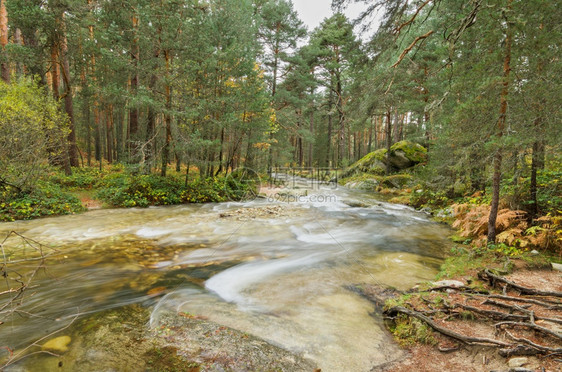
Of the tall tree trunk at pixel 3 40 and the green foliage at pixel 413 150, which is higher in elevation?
the tall tree trunk at pixel 3 40

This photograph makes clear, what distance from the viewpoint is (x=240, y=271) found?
527cm

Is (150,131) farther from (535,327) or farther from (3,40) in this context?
(535,327)

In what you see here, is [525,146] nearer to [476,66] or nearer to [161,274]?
[476,66]

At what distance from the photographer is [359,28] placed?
6.83 metres

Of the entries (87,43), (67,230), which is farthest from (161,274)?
(87,43)

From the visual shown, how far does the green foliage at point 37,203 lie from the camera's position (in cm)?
799

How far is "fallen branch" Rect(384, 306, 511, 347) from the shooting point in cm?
261

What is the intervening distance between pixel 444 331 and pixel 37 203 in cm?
1187

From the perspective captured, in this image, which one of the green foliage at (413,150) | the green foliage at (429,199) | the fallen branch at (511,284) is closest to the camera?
the fallen branch at (511,284)

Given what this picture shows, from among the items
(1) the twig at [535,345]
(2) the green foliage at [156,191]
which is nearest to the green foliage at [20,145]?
(2) the green foliage at [156,191]

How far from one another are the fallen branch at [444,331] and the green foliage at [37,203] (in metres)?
10.8

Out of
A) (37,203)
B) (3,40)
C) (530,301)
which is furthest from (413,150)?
(3,40)

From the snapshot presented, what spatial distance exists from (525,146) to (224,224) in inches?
323

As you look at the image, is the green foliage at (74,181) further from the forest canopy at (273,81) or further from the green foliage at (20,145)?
the green foliage at (20,145)
